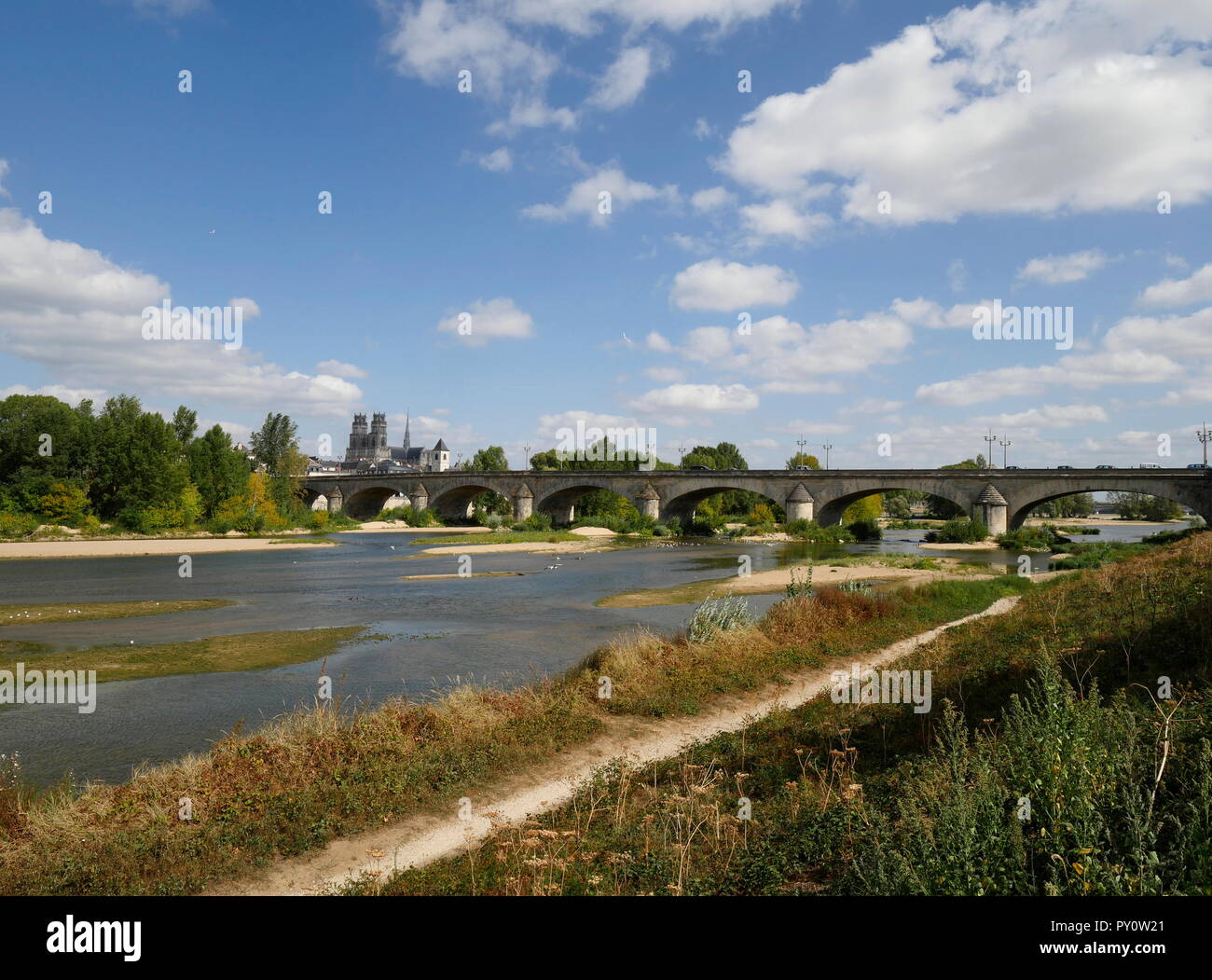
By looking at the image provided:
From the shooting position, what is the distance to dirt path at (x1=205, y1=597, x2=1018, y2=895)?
7.95 m

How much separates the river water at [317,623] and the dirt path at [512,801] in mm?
5773

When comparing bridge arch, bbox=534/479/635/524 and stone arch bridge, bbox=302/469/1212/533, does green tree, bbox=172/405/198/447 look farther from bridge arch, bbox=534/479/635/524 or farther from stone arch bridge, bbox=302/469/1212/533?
bridge arch, bbox=534/479/635/524

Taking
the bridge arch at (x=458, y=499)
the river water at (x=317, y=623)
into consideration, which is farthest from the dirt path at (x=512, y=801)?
the bridge arch at (x=458, y=499)

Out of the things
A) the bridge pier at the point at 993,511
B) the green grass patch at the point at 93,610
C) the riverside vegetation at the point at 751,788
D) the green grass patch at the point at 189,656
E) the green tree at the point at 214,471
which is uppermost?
the green tree at the point at 214,471

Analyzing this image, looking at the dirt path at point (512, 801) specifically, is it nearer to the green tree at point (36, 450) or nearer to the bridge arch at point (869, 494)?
the bridge arch at point (869, 494)

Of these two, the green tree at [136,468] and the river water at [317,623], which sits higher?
the green tree at [136,468]

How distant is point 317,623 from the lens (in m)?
29.3

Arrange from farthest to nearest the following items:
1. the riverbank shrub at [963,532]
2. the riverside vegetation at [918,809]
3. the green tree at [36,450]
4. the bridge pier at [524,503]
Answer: the bridge pier at [524,503]
the green tree at [36,450]
the riverbank shrub at [963,532]
the riverside vegetation at [918,809]

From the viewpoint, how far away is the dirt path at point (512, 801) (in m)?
7.95

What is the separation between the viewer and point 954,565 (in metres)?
48.5

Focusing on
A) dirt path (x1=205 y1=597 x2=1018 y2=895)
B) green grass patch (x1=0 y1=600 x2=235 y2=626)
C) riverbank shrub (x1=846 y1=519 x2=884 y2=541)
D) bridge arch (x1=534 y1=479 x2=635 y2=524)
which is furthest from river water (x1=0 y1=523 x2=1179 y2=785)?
bridge arch (x1=534 y1=479 x2=635 y2=524)

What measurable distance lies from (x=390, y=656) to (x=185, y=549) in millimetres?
52376

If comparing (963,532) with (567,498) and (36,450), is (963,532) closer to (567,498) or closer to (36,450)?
(567,498)
